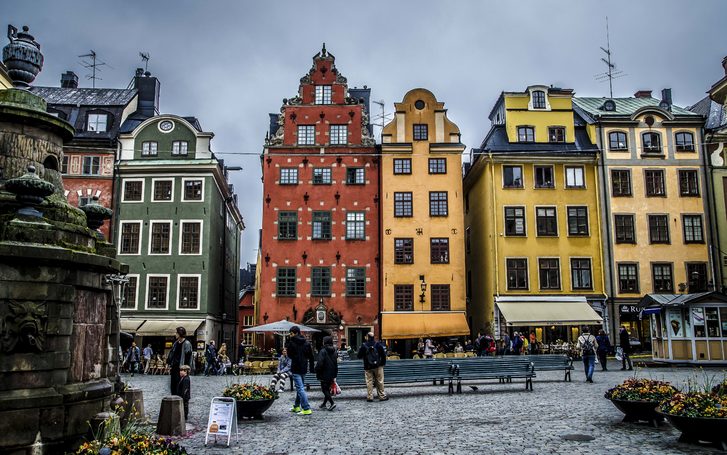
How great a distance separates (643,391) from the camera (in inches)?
492

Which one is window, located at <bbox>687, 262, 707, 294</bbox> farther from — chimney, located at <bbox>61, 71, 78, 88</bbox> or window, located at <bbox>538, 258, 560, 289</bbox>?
chimney, located at <bbox>61, 71, 78, 88</bbox>

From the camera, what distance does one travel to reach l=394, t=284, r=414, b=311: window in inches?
1468

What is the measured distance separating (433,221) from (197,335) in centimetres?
1521

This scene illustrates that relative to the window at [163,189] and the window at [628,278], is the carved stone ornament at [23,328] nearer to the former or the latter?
the window at [163,189]

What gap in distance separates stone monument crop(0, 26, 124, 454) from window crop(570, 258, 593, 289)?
3004cm

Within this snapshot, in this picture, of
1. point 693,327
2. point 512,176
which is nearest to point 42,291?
point 693,327

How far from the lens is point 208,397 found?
65.2ft

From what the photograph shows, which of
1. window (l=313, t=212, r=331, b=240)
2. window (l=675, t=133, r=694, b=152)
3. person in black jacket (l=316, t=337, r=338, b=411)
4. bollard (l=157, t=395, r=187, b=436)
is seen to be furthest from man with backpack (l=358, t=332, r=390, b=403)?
window (l=675, t=133, r=694, b=152)

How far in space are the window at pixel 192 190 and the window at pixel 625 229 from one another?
2466cm

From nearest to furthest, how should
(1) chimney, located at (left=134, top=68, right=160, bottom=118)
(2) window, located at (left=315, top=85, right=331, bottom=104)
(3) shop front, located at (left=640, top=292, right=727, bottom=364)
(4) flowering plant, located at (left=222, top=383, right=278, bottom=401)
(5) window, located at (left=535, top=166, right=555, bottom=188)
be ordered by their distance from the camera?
(4) flowering plant, located at (left=222, top=383, right=278, bottom=401) < (3) shop front, located at (left=640, top=292, right=727, bottom=364) < (5) window, located at (left=535, top=166, right=555, bottom=188) < (2) window, located at (left=315, top=85, right=331, bottom=104) < (1) chimney, located at (left=134, top=68, right=160, bottom=118)

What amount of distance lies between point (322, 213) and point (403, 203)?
15.8 feet

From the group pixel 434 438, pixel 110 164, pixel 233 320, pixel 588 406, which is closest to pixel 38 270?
pixel 434 438

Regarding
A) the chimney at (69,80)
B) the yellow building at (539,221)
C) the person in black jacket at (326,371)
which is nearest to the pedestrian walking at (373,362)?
the person in black jacket at (326,371)

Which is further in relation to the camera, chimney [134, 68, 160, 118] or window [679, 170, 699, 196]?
chimney [134, 68, 160, 118]
